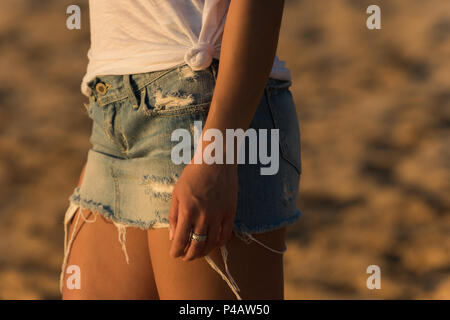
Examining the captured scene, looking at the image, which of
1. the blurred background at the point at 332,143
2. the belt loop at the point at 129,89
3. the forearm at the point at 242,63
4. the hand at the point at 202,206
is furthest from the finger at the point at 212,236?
the blurred background at the point at 332,143

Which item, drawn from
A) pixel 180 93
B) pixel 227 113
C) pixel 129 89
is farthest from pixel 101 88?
pixel 227 113

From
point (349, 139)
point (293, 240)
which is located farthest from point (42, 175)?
point (349, 139)

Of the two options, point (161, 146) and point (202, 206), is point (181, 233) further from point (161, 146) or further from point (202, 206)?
point (161, 146)

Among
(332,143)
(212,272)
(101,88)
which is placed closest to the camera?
(212,272)

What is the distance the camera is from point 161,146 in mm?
1069

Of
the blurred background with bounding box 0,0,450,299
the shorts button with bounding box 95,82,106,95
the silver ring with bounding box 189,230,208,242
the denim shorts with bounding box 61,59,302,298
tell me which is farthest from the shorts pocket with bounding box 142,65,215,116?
the blurred background with bounding box 0,0,450,299

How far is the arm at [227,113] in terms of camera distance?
3.15 ft

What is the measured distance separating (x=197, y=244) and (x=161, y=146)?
192 millimetres

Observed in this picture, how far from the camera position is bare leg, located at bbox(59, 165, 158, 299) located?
117cm

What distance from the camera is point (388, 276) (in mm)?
3926

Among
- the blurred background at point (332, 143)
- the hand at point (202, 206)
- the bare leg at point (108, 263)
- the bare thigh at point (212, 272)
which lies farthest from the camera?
the blurred background at point (332, 143)

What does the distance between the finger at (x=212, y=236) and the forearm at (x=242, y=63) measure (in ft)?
0.49

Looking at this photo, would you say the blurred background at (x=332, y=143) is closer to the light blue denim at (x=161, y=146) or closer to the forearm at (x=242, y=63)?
the light blue denim at (x=161, y=146)
